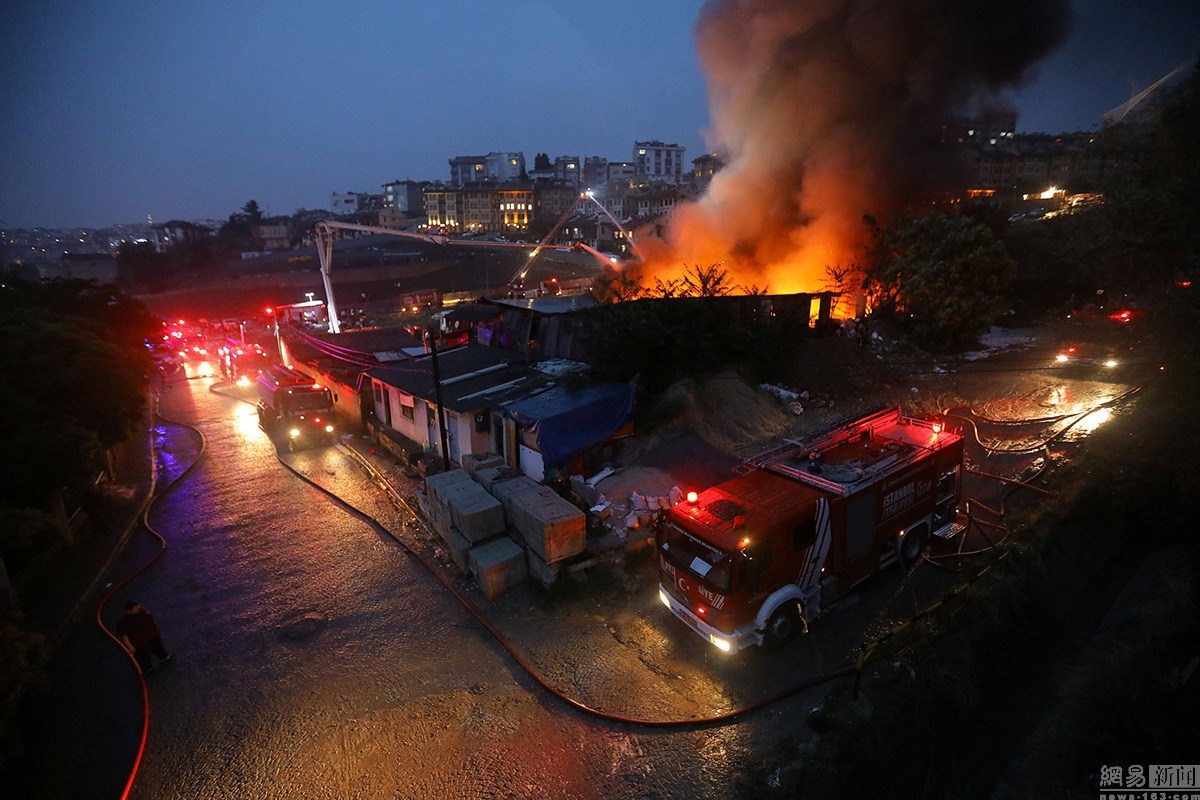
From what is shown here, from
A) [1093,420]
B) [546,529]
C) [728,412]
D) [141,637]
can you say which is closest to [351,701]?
[141,637]

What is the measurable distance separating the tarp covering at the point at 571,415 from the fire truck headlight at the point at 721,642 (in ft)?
19.1

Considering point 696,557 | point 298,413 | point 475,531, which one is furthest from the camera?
point 298,413

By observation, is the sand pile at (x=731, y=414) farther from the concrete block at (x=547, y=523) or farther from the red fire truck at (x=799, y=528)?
the concrete block at (x=547, y=523)

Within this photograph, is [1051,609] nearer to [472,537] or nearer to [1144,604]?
[1144,604]

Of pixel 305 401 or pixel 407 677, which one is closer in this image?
pixel 407 677

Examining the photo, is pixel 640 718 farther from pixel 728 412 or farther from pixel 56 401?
pixel 56 401

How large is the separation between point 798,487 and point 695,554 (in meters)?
2.08

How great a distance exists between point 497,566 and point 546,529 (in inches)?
47.9

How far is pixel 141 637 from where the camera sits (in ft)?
27.4

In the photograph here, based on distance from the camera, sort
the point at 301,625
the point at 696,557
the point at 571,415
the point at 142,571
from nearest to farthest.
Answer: the point at 696,557 → the point at 301,625 → the point at 142,571 → the point at 571,415

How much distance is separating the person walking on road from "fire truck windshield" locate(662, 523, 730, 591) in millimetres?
7789

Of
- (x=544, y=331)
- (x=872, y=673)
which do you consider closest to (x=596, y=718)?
(x=872, y=673)

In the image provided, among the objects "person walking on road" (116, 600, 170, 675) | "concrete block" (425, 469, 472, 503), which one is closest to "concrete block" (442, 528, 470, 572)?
"concrete block" (425, 469, 472, 503)

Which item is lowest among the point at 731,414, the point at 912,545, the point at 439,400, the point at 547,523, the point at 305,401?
the point at 912,545
